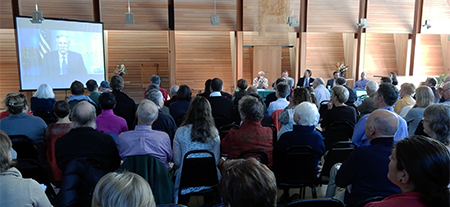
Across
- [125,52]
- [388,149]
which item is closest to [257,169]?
[388,149]

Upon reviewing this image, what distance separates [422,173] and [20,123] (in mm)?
3932

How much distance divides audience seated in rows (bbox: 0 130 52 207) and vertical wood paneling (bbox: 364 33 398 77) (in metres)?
14.2

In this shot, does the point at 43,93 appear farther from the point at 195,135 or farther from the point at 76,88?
the point at 195,135

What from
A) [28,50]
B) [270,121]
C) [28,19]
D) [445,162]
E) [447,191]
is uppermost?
[28,19]

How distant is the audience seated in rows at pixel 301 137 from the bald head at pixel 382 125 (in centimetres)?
73

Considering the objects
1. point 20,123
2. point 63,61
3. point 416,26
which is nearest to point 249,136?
point 20,123

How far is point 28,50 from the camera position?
8.51 metres

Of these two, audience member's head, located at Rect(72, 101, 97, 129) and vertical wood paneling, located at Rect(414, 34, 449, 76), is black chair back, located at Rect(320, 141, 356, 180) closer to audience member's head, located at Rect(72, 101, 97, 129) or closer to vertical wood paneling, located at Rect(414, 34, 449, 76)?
audience member's head, located at Rect(72, 101, 97, 129)

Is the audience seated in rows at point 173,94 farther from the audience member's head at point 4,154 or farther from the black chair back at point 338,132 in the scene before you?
the audience member's head at point 4,154

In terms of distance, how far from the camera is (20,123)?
11.6 ft

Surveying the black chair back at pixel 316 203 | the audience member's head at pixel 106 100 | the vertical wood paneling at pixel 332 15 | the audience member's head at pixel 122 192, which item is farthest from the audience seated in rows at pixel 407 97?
the vertical wood paneling at pixel 332 15

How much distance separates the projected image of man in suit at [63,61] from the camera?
29.1 feet

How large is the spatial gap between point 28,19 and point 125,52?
4497 millimetres

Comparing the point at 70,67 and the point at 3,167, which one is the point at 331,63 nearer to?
the point at 70,67
